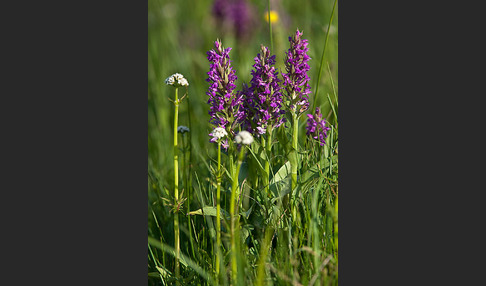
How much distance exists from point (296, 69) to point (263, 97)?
0.26m

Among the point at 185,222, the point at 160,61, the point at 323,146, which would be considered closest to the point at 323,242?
the point at 323,146

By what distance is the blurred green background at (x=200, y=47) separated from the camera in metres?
3.89

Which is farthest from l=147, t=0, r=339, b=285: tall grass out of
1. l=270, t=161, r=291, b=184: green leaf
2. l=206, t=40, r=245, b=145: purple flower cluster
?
l=206, t=40, r=245, b=145: purple flower cluster

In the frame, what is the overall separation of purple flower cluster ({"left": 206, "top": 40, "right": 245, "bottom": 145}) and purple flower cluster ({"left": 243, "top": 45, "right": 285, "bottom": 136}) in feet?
0.23

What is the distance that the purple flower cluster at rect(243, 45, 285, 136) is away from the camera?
11.6ft

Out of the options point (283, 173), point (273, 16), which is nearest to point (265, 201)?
point (283, 173)

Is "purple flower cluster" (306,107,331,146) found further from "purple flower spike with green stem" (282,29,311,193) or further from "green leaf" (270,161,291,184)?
"green leaf" (270,161,291,184)

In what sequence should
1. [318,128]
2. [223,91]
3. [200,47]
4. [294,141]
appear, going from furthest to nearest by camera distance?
[200,47] < [318,128] < [294,141] < [223,91]

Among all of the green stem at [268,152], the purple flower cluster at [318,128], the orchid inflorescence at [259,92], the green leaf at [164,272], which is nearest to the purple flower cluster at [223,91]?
the orchid inflorescence at [259,92]

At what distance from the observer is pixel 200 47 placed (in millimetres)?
4785

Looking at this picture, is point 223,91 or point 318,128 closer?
point 223,91

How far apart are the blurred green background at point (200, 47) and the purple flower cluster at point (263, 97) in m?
0.14

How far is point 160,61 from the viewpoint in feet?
15.4

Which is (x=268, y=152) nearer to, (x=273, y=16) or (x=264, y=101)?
(x=264, y=101)
